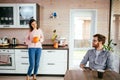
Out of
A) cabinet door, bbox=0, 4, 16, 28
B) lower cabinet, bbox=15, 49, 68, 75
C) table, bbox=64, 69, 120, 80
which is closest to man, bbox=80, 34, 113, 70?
table, bbox=64, 69, 120, 80

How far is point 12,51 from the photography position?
14.6ft

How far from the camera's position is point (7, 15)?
4680 mm

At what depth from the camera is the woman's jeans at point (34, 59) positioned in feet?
13.2

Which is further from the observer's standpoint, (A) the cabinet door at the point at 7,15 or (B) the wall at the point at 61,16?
(B) the wall at the point at 61,16

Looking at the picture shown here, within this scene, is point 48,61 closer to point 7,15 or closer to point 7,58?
point 7,58

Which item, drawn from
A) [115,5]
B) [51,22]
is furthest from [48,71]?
[115,5]

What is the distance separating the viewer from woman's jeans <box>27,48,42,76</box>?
4.02m

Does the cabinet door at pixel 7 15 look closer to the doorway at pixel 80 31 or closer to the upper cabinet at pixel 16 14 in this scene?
the upper cabinet at pixel 16 14

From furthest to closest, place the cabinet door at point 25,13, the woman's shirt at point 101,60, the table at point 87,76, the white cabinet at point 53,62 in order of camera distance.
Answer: the cabinet door at point 25,13, the white cabinet at point 53,62, the woman's shirt at point 101,60, the table at point 87,76

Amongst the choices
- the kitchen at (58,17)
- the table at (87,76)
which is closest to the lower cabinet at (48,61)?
the kitchen at (58,17)

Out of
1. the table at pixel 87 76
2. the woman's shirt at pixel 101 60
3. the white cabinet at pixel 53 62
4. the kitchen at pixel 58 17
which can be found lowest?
the white cabinet at pixel 53 62

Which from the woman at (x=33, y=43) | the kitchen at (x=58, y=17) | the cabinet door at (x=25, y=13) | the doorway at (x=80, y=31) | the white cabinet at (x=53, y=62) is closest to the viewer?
the woman at (x=33, y=43)

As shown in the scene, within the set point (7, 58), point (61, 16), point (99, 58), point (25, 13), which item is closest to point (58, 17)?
point (61, 16)

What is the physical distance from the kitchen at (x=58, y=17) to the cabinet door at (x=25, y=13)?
40cm
